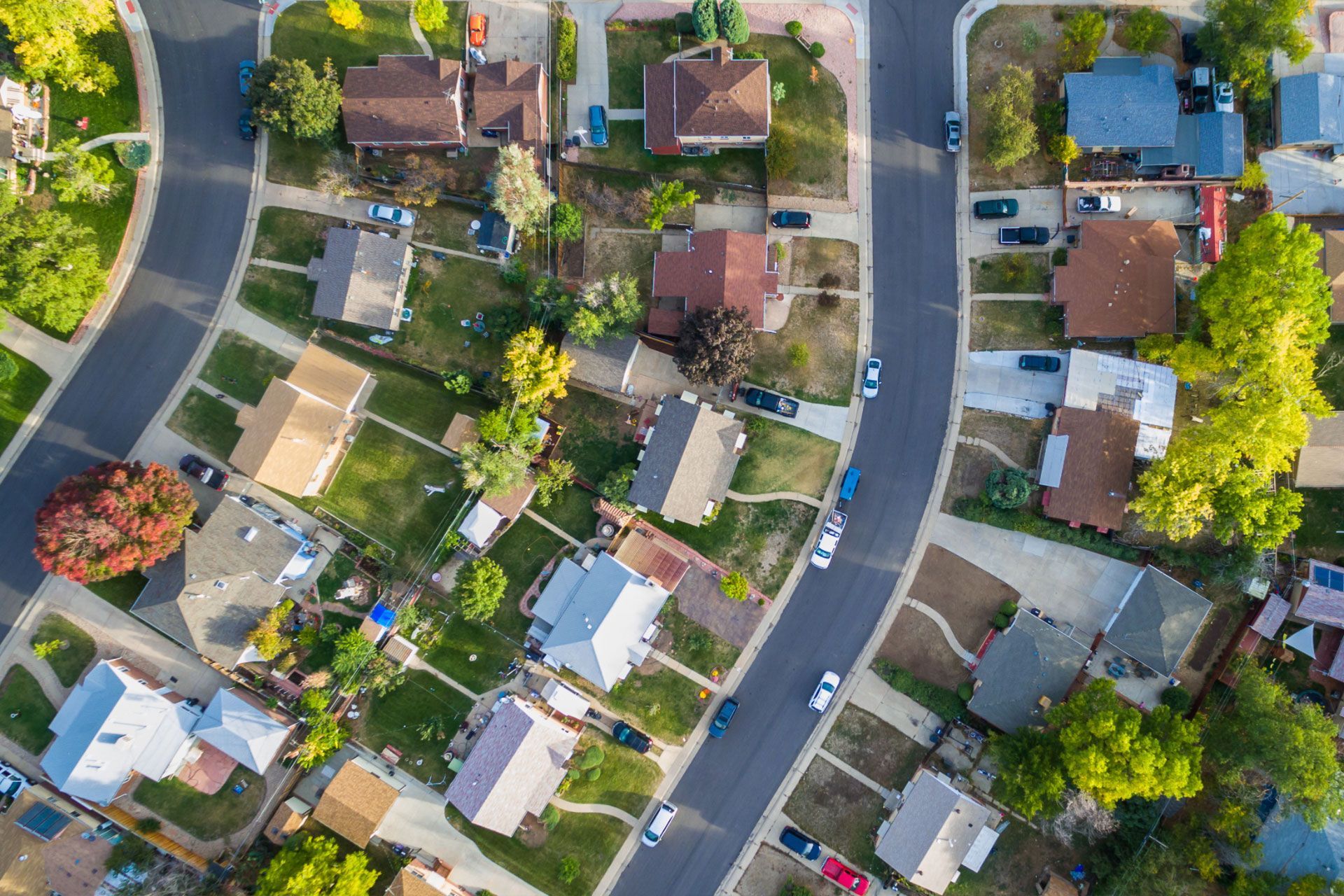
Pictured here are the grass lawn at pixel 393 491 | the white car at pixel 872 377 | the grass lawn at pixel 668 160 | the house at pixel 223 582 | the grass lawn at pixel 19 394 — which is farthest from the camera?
the grass lawn at pixel 668 160

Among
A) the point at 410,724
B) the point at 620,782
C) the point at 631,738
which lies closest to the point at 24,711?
the point at 410,724

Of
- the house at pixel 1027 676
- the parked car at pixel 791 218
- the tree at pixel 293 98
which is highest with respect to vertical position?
the parked car at pixel 791 218

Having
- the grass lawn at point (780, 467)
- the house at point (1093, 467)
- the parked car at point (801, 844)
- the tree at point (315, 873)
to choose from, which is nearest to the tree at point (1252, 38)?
the house at point (1093, 467)

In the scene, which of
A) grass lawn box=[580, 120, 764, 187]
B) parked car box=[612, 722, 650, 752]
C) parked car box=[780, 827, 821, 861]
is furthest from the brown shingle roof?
parked car box=[612, 722, 650, 752]

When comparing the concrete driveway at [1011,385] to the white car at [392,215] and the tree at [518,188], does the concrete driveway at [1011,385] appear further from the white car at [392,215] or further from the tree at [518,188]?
the white car at [392,215]

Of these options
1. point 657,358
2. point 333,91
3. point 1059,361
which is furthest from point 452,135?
point 1059,361

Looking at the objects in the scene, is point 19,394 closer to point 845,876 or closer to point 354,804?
point 354,804

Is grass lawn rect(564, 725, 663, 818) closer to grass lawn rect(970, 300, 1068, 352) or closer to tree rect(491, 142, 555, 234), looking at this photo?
tree rect(491, 142, 555, 234)
